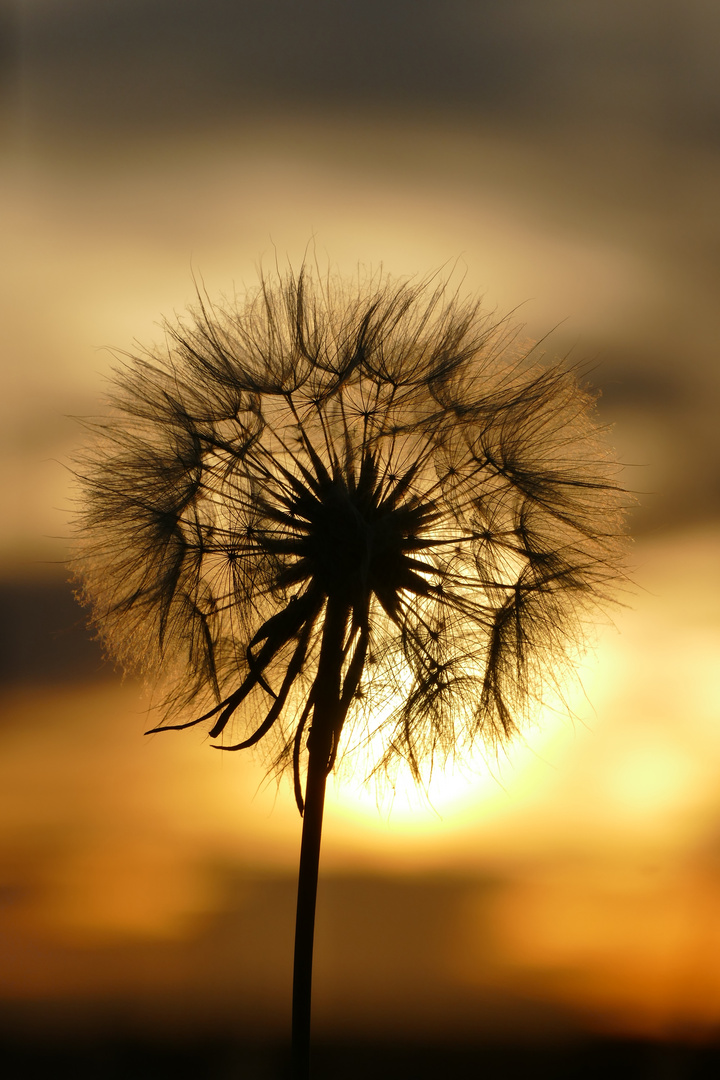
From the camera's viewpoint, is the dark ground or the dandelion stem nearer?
the dandelion stem

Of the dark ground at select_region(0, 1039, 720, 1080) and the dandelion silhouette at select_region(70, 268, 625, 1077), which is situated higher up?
the dandelion silhouette at select_region(70, 268, 625, 1077)

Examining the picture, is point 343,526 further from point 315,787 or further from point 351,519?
point 315,787

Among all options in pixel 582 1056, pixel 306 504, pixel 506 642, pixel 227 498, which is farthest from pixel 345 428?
pixel 582 1056

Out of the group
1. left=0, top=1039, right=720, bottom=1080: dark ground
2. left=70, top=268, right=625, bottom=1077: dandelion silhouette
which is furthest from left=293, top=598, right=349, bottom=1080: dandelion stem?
left=0, top=1039, right=720, bottom=1080: dark ground

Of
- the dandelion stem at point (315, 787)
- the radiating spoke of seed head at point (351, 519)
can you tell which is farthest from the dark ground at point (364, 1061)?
the radiating spoke of seed head at point (351, 519)

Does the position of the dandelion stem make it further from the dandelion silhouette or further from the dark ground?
the dark ground

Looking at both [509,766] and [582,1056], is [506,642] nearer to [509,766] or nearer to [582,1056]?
[509,766]

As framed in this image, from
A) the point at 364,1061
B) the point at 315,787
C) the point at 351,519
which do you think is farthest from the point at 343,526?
the point at 364,1061
